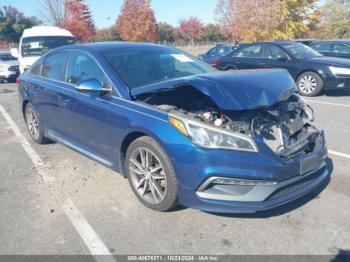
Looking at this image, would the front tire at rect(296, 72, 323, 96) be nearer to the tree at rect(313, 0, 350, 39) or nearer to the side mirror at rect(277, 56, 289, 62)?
the side mirror at rect(277, 56, 289, 62)

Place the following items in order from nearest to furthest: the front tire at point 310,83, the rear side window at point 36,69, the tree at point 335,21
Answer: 1. the rear side window at point 36,69
2. the front tire at point 310,83
3. the tree at point 335,21

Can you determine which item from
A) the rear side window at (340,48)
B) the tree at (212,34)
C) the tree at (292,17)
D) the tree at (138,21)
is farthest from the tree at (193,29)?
the rear side window at (340,48)

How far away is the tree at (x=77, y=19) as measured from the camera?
117ft

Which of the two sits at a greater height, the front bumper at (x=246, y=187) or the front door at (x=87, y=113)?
the front door at (x=87, y=113)

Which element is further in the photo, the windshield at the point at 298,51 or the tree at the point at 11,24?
the tree at the point at 11,24

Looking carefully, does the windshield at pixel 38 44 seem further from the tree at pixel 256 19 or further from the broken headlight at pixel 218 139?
the tree at pixel 256 19

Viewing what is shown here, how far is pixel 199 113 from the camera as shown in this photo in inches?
133

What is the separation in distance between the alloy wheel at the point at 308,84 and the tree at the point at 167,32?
51327 mm

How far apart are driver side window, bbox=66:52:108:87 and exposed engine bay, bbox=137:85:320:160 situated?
0.71 m

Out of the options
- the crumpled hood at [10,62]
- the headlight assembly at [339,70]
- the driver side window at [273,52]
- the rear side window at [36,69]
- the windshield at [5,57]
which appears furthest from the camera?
the windshield at [5,57]

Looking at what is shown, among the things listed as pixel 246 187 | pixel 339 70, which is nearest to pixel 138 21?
pixel 339 70

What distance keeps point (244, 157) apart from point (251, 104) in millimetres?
563

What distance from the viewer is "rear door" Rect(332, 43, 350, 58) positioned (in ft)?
41.6

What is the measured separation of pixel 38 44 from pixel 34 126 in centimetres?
784
